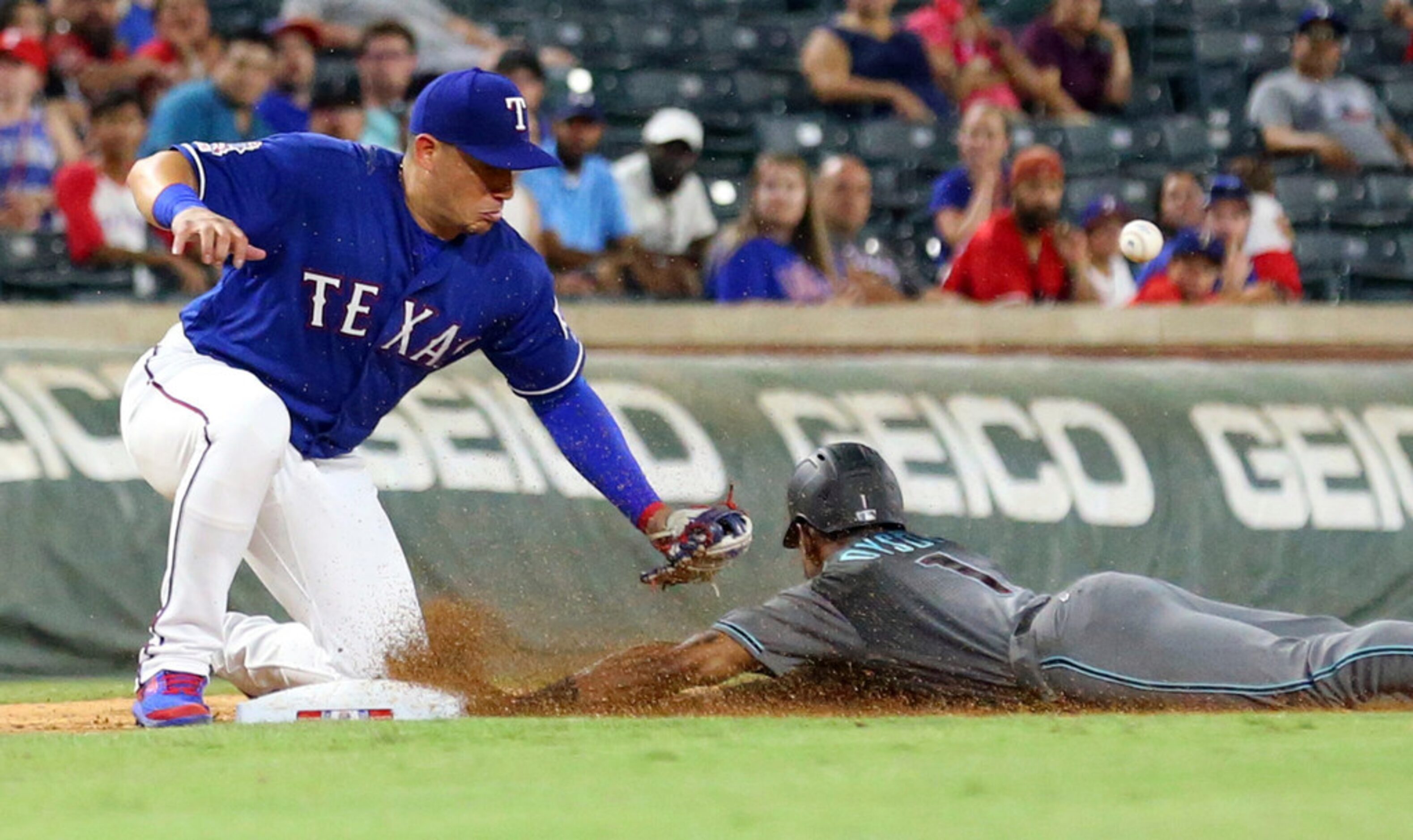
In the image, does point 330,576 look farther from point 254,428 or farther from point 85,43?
point 85,43

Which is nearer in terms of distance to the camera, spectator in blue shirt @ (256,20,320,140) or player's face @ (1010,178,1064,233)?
player's face @ (1010,178,1064,233)

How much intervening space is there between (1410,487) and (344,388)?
4826 mm

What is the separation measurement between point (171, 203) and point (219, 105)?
4519 millimetres

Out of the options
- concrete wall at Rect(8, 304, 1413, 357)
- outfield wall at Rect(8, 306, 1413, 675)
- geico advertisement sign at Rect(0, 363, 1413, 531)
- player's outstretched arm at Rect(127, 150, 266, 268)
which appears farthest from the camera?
concrete wall at Rect(8, 304, 1413, 357)

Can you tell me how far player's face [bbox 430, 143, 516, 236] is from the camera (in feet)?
16.8

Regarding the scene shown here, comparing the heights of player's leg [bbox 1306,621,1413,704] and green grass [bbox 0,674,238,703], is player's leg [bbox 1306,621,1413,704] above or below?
above

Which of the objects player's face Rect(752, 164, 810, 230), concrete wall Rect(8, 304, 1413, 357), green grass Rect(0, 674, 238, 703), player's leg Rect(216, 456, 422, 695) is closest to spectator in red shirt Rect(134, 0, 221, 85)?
concrete wall Rect(8, 304, 1413, 357)

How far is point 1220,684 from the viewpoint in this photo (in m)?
5.01

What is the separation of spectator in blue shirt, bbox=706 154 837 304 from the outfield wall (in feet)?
1.16

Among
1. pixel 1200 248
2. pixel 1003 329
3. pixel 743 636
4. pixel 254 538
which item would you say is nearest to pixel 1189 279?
pixel 1200 248

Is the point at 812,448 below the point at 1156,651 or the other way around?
below

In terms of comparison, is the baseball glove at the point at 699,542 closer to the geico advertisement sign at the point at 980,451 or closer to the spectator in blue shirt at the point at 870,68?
the geico advertisement sign at the point at 980,451

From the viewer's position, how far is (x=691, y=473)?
8016 millimetres

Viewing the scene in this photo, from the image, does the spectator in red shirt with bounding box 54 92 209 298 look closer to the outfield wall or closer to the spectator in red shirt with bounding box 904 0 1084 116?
the outfield wall
